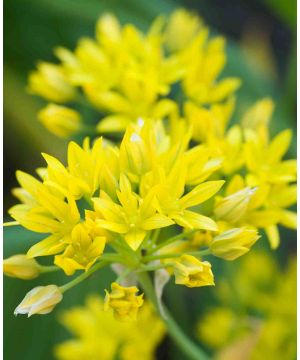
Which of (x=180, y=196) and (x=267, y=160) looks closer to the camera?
(x=180, y=196)

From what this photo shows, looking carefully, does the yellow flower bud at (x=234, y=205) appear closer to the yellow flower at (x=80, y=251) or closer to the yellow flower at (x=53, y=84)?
the yellow flower at (x=80, y=251)

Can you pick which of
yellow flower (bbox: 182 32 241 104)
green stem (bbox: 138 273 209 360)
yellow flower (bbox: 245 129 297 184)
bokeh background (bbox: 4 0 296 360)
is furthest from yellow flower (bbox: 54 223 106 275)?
bokeh background (bbox: 4 0 296 360)

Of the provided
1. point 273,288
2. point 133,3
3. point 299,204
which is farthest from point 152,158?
point 133,3

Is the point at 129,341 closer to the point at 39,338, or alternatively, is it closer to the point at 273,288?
the point at 39,338

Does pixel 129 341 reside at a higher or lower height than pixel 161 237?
lower

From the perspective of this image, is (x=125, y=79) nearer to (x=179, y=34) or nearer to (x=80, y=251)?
(x=179, y=34)

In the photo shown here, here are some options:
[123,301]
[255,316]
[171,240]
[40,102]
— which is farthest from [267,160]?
[40,102]
